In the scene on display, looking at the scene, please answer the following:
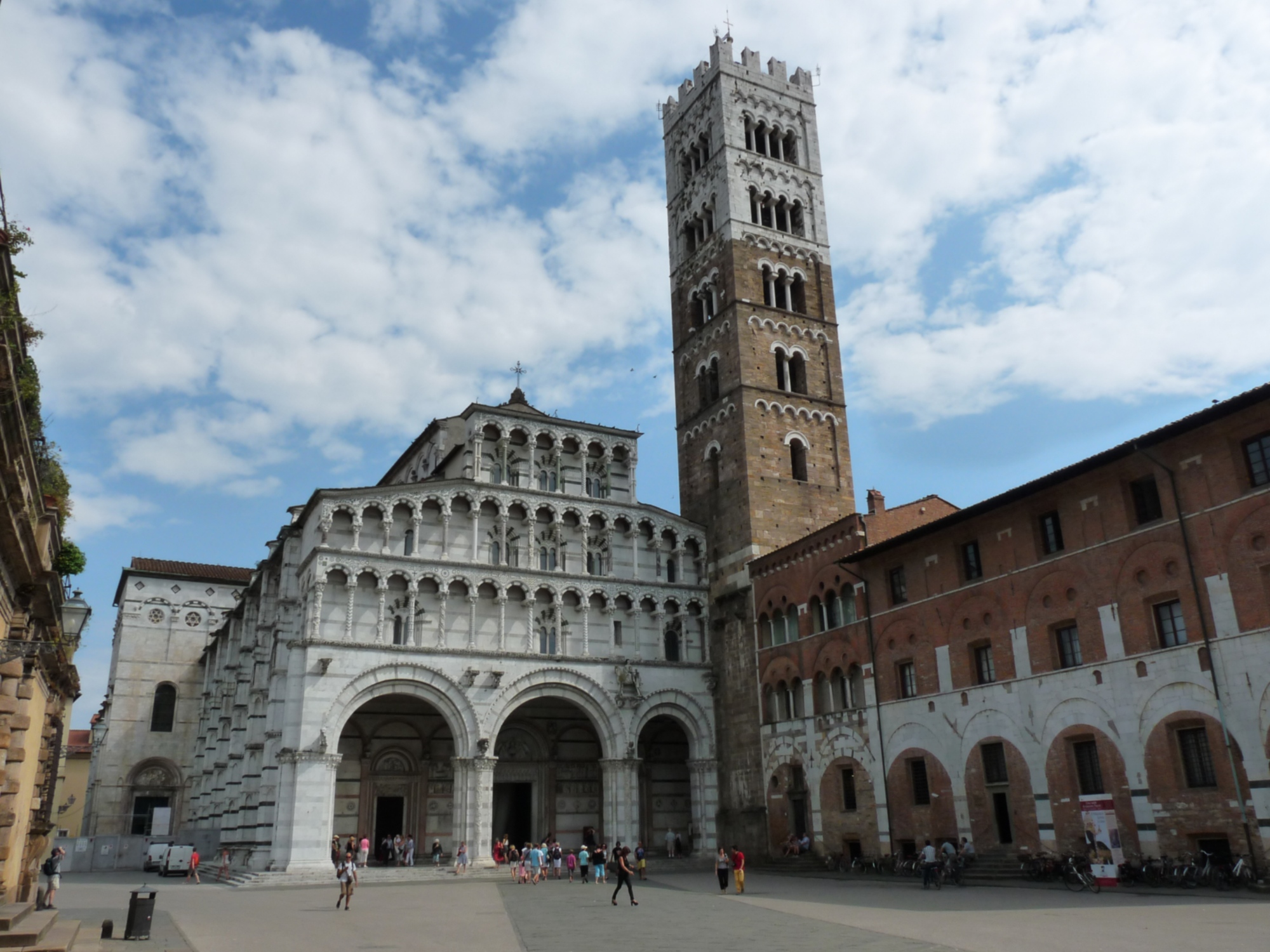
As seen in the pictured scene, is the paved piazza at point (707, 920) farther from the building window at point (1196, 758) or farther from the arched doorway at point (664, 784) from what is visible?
the arched doorway at point (664, 784)

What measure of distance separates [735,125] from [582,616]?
25517mm

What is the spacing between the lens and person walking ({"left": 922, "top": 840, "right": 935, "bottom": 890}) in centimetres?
2634

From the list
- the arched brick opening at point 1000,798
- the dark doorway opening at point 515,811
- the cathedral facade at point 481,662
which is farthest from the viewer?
the dark doorway opening at point 515,811

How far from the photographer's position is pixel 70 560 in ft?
66.9

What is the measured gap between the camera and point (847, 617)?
1363 inches

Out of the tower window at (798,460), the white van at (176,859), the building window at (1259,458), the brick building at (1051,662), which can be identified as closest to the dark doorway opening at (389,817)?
the white van at (176,859)

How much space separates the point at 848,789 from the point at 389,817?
709 inches

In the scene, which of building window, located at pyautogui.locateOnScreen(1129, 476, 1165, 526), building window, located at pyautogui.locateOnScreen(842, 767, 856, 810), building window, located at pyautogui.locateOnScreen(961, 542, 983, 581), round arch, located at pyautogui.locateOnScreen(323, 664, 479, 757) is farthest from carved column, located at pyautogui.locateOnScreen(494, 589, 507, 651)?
building window, located at pyautogui.locateOnScreen(1129, 476, 1165, 526)

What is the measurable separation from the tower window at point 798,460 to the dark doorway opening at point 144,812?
41.2 meters

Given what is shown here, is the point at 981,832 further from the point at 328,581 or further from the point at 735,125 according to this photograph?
the point at 735,125

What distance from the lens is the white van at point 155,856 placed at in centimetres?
4369

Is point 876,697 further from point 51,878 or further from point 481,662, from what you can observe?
point 51,878

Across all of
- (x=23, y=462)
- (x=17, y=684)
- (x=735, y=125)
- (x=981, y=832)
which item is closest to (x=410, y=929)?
(x=17, y=684)

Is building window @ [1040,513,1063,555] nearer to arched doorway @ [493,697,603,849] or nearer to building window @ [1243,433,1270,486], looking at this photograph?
building window @ [1243,433,1270,486]
